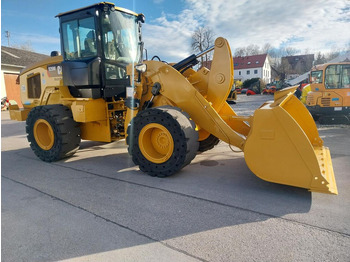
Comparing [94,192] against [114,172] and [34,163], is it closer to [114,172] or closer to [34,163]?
[114,172]

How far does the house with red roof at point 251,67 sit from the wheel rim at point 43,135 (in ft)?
193

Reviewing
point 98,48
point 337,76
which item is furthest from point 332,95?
point 98,48

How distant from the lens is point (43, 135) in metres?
5.66

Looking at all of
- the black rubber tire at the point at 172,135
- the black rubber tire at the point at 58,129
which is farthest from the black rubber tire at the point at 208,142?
the black rubber tire at the point at 58,129

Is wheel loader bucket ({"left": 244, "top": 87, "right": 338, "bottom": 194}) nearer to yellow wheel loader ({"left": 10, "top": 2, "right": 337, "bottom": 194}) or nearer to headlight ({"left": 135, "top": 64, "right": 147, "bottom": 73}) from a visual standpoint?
yellow wheel loader ({"left": 10, "top": 2, "right": 337, "bottom": 194})

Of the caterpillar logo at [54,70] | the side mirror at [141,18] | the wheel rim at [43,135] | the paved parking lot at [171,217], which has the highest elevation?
the side mirror at [141,18]

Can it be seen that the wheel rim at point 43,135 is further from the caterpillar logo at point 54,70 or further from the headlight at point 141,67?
the headlight at point 141,67

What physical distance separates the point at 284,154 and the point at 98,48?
398 centimetres

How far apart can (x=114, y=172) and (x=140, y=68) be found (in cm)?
201

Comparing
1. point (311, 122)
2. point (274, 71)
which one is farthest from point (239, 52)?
point (311, 122)

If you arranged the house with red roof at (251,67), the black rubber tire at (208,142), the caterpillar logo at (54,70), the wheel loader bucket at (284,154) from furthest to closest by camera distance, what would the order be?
1. the house with red roof at (251,67)
2. the caterpillar logo at (54,70)
3. the black rubber tire at (208,142)
4. the wheel loader bucket at (284,154)

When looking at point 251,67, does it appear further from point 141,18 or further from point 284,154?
point 284,154

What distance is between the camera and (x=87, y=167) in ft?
16.3

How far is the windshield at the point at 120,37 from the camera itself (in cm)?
499
